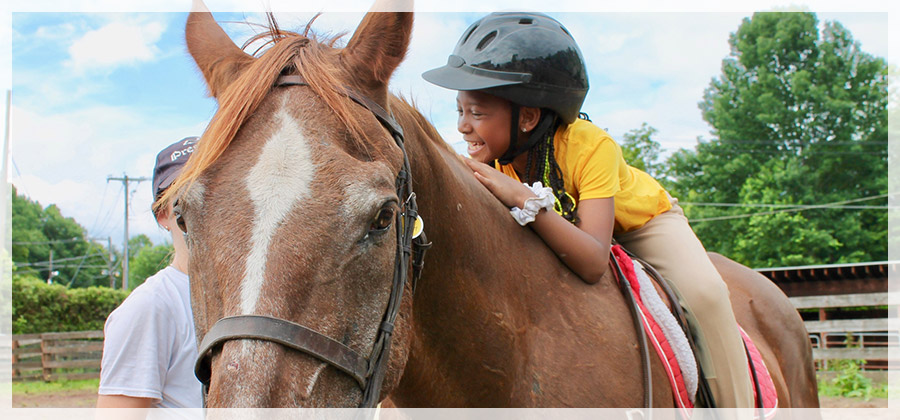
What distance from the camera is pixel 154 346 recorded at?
7.02ft

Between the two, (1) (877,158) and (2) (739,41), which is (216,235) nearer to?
(1) (877,158)

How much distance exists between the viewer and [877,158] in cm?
2719

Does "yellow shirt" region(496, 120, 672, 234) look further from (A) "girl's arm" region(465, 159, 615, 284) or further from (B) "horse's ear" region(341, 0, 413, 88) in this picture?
(B) "horse's ear" region(341, 0, 413, 88)

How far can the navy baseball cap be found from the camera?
2.27 meters

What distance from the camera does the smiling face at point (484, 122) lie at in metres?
2.63

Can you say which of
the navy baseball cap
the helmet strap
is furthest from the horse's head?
the helmet strap

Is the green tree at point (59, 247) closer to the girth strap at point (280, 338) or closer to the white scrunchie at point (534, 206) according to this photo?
the white scrunchie at point (534, 206)

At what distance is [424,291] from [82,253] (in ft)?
262

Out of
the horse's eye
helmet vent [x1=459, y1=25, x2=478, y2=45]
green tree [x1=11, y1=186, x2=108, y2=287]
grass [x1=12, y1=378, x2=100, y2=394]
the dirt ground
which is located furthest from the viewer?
green tree [x1=11, y1=186, x2=108, y2=287]

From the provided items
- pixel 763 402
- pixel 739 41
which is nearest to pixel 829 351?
pixel 763 402

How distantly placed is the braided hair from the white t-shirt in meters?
1.47

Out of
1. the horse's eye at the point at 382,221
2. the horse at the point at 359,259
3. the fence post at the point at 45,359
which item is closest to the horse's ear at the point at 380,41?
the horse at the point at 359,259

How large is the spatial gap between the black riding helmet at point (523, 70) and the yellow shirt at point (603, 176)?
0.10m

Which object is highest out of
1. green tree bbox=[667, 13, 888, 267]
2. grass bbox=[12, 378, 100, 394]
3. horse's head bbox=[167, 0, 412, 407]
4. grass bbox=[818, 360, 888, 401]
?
green tree bbox=[667, 13, 888, 267]
